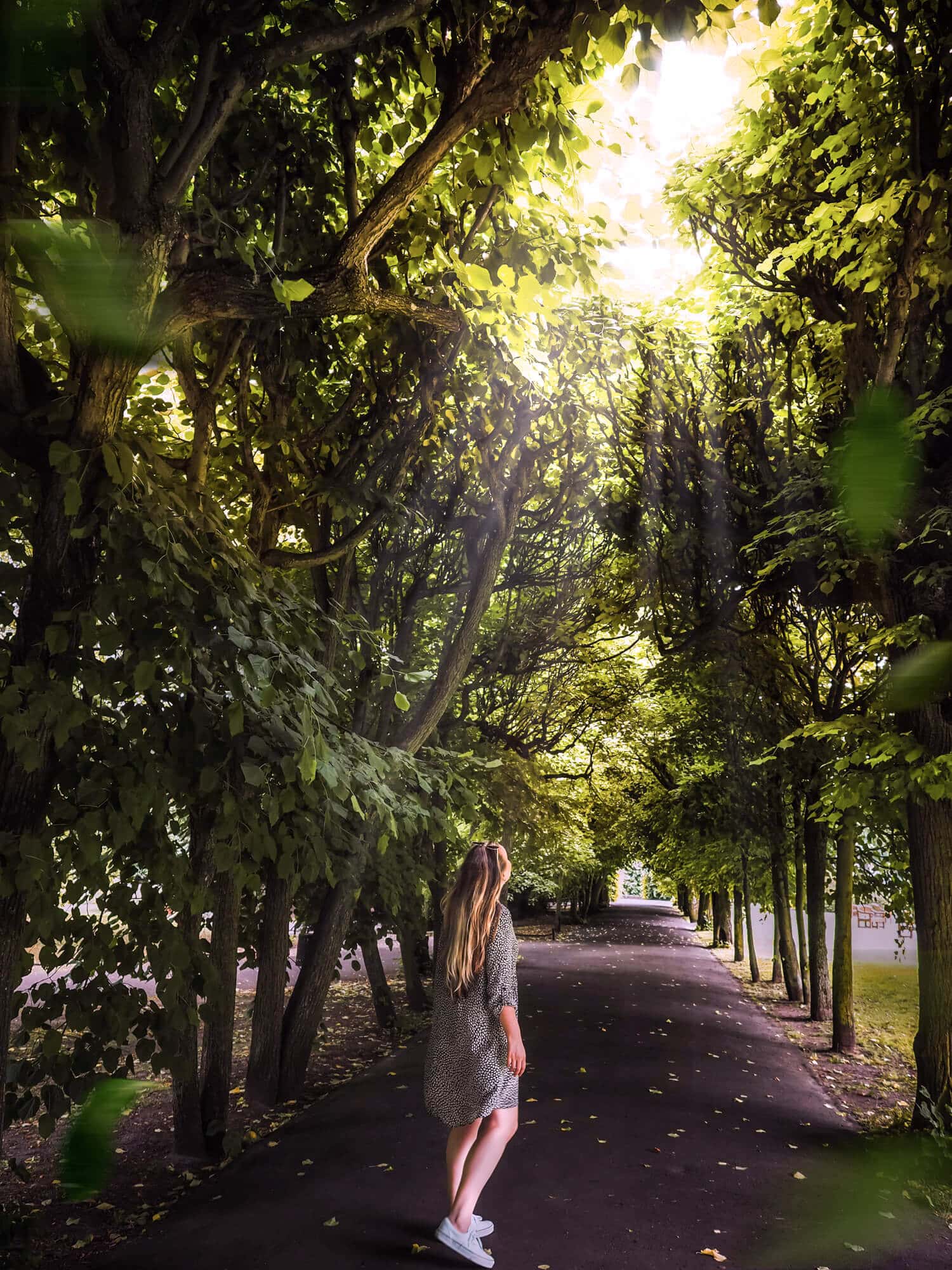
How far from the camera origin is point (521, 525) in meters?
11.9

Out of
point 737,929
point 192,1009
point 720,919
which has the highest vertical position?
point 192,1009

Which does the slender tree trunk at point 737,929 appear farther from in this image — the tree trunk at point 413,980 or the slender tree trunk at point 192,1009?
the slender tree trunk at point 192,1009

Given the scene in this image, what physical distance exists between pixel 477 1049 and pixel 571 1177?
2118mm

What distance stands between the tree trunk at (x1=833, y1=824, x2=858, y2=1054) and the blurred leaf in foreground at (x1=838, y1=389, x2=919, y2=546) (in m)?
4.73

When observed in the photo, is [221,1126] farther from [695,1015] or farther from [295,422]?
[695,1015]

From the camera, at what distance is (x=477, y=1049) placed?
4371 millimetres

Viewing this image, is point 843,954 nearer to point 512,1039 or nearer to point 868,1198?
point 868,1198

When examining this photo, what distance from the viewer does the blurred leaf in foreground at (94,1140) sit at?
336 centimetres

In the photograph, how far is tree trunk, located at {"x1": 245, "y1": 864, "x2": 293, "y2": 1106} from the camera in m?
7.97

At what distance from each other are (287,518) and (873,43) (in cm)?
577

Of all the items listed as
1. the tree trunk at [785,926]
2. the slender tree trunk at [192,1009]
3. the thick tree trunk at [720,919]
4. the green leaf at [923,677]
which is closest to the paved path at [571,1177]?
the slender tree trunk at [192,1009]

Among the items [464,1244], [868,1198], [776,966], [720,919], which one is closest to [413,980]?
[868,1198]

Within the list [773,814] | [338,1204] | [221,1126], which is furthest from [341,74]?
[773,814]

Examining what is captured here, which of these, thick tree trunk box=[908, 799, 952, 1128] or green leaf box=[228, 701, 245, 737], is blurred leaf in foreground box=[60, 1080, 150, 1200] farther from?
thick tree trunk box=[908, 799, 952, 1128]
